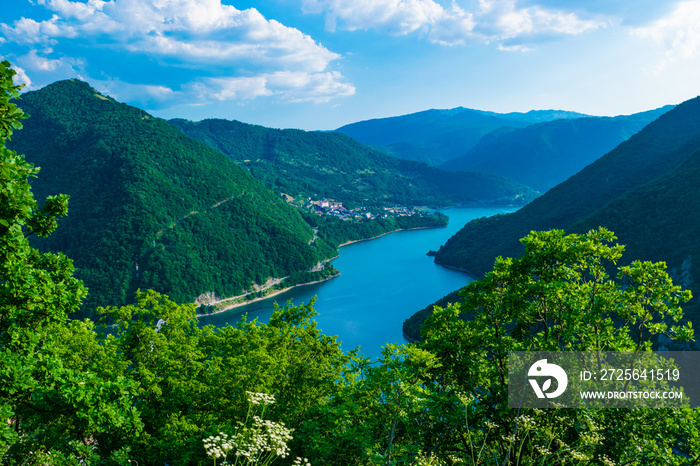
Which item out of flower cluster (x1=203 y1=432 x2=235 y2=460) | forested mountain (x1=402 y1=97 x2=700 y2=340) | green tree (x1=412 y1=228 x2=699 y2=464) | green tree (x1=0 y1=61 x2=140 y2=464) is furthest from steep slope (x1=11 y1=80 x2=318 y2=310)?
flower cluster (x1=203 y1=432 x2=235 y2=460)

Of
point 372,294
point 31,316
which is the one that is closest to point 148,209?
point 372,294

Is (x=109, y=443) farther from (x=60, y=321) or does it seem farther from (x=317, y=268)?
(x=317, y=268)

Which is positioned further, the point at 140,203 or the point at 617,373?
the point at 140,203

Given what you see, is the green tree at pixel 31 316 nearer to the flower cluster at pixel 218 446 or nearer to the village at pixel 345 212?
the flower cluster at pixel 218 446

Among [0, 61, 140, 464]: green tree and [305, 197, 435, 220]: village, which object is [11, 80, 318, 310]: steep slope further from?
[0, 61, 140, 464]: green tree

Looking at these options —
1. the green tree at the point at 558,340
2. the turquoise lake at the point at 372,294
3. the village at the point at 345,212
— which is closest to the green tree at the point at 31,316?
the green tree at the point at 558,340

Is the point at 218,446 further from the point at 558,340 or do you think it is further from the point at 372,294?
the point at 372,294

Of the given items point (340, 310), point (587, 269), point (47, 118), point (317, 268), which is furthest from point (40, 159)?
point (587, 269)
